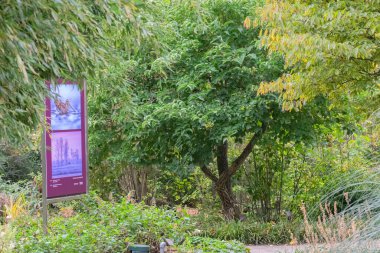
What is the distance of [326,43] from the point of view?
7578 mm

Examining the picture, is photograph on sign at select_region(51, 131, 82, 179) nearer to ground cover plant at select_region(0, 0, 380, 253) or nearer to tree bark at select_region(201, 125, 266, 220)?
ground cover plant at select_region(0, 0, 380, 253)

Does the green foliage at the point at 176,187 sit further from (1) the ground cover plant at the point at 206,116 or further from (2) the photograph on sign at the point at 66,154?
(2) the photograph on sign at the point at 66,154

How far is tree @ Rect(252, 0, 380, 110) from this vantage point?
25.3ft

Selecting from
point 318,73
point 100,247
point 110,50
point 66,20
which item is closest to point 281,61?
point 318,73

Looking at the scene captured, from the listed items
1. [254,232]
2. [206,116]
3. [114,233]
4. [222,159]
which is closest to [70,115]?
[114,233]

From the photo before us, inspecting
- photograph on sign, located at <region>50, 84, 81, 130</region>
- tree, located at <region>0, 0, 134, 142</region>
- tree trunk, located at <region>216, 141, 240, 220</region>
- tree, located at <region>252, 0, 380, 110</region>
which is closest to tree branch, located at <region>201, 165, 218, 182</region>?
tree trunk, located at <region>216, 141, 240, 220</region>

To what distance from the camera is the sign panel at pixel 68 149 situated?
8.09 m

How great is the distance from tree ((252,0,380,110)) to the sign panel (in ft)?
8.40

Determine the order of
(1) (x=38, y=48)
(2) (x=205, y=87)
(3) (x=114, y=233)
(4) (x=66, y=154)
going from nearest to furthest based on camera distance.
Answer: (1) (x=38, y=48)
(3) (x=114, y=233)
(4) (x=66, y=154)
(2) (x=205, y=87)

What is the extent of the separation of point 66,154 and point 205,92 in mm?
3131

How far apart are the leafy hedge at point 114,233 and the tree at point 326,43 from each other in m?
2.44

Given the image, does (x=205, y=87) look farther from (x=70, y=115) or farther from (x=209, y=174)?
(x=70, y=115)

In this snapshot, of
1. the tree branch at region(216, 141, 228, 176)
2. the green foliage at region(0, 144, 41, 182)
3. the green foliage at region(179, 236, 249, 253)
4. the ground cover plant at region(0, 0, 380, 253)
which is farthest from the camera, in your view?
the green foliage at region(0, 144, 41, 182)

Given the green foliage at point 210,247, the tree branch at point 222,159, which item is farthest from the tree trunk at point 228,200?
the green foliage at point 210,247
